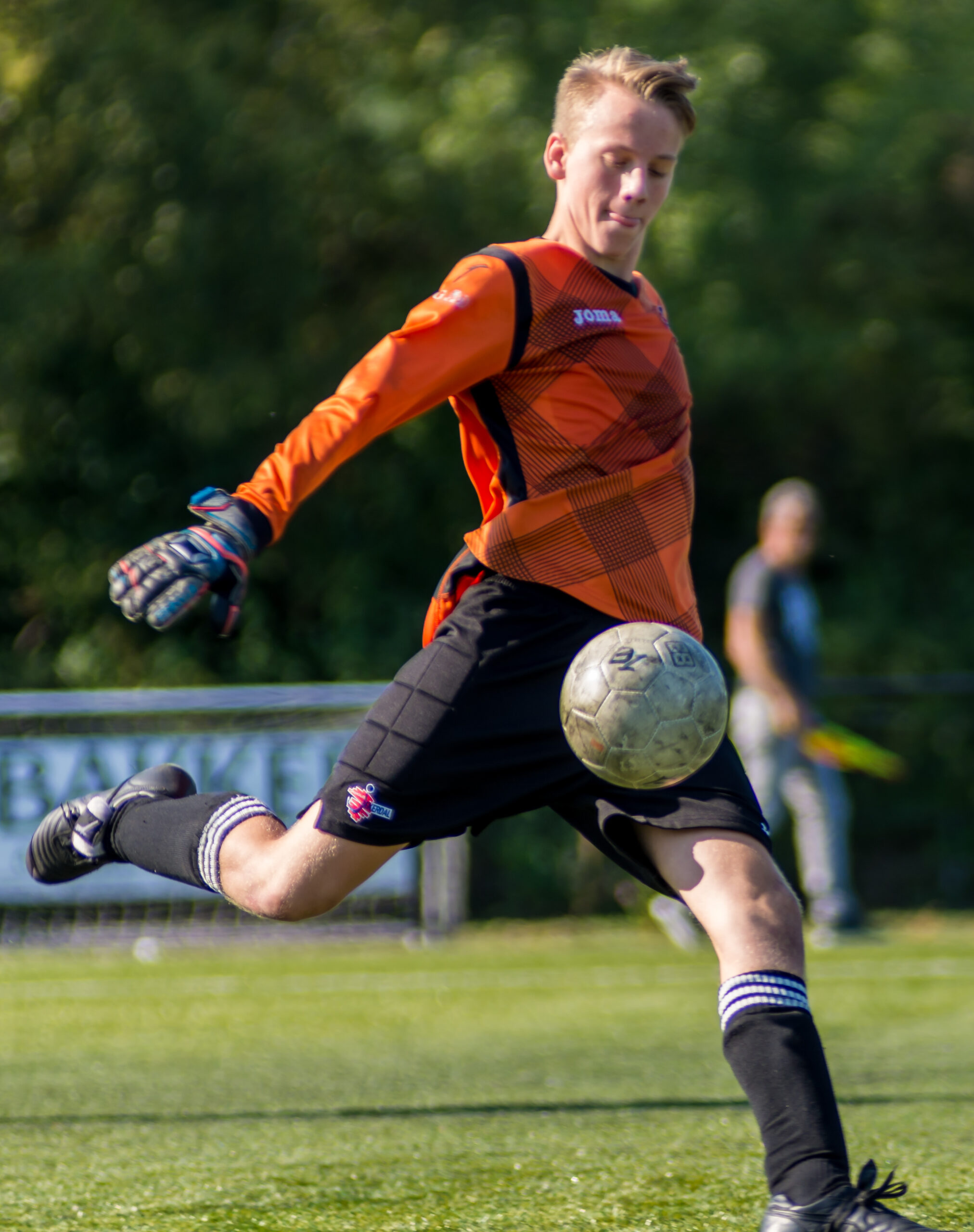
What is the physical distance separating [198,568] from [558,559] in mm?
820

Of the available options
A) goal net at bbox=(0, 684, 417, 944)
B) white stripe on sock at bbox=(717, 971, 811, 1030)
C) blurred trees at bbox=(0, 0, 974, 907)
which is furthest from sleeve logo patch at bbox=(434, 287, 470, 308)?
blurred trees at bbox=(0, 0, 974, 907)

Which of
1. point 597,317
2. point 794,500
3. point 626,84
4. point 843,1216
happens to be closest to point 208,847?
point 597,317

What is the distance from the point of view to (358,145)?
40.4 feet

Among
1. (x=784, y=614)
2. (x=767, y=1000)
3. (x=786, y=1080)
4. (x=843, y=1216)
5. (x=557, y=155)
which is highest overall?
(x=557, y=155)

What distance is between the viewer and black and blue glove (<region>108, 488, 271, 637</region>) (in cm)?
277

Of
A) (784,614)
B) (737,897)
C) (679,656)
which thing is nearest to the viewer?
(737,897)

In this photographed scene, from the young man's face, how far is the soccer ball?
807 mm

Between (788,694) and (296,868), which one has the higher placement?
(788,694)

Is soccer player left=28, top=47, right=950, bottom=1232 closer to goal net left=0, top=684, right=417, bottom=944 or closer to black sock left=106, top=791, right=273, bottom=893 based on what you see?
black sock left=106, top=791, right=273, bottom=893

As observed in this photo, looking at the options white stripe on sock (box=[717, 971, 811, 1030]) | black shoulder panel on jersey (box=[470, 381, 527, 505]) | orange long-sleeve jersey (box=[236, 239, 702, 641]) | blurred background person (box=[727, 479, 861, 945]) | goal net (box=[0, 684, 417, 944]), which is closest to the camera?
white stripe on sock (box=[717, 971, 811, 1030])

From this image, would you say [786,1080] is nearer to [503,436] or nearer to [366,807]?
[366,807]

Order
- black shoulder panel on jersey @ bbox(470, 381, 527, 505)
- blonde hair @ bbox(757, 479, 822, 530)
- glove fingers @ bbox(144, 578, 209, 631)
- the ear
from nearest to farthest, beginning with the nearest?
1. glove fingers @ bbox(144, 578, 209, 631)
2. black shoulder panel on jersey @ bbox(470, 381, 527, 505)
3. the ear
4. blonde hair @ bbox(757, 479, 822, 530)

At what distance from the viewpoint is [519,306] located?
128 inches

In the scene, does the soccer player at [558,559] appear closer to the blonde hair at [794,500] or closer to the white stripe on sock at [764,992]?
the white stripe on sock at [764,992]
